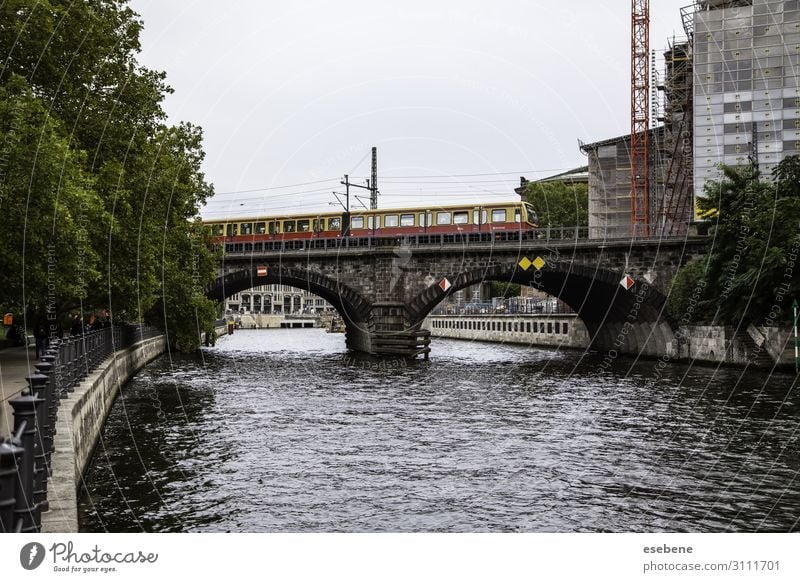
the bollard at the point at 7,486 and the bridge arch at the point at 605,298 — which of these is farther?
the bridge arch at the point at 605,298

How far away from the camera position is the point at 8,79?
2852cm

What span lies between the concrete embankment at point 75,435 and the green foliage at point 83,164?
3.41m

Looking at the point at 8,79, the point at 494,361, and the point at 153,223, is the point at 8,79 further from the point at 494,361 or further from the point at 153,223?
the point at 494,361

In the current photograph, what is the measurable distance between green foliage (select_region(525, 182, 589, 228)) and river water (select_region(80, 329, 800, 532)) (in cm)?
5937

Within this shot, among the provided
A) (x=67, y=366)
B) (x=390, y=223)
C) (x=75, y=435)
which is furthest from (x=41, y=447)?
(x=390, y=223)

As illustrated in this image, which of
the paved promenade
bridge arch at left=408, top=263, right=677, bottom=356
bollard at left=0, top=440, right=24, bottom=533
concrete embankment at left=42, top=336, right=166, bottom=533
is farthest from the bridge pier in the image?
bollard at left=0, top=440, right=24, bottom=533

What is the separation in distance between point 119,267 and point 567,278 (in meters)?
33.4

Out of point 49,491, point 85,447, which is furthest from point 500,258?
point 49,491

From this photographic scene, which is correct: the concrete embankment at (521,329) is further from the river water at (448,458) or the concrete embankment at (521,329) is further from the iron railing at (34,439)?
the iron railing at (34,439)

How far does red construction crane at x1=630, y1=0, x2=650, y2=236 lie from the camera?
81.7m

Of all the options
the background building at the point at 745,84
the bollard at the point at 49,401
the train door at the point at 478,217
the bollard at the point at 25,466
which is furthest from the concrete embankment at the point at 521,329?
the bollard at the point at 25,466

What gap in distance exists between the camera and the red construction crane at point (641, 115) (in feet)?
268

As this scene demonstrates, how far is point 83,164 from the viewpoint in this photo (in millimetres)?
31703

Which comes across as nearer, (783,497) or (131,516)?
(131,516)
